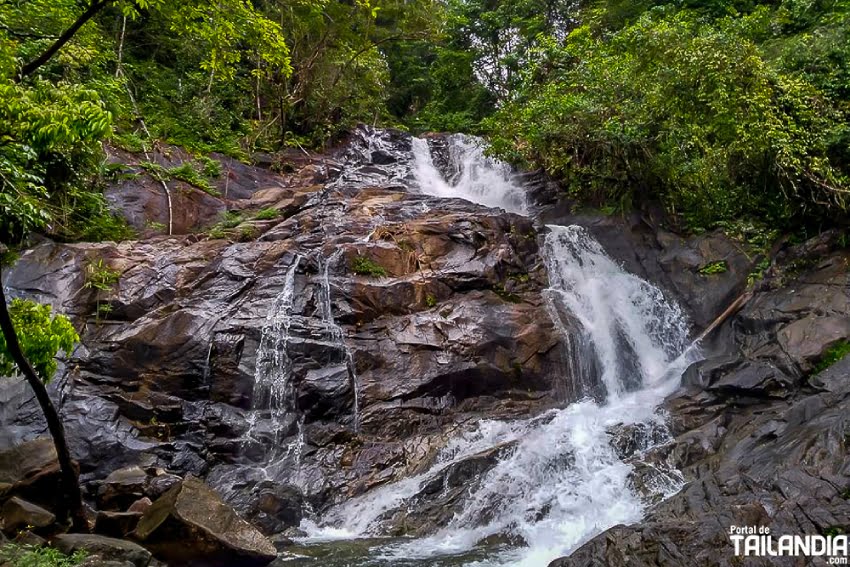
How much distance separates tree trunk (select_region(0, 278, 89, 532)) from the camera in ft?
17.6

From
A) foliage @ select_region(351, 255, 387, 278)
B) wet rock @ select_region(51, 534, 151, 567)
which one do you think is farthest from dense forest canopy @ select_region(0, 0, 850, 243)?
foliage @ select_region(351, 255, 387, 278)

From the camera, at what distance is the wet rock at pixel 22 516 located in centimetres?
622

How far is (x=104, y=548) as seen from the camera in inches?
237

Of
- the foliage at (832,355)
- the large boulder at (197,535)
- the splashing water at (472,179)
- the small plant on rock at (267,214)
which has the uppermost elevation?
the splashing water at (472,179)

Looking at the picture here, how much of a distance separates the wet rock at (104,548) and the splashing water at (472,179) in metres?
14.5

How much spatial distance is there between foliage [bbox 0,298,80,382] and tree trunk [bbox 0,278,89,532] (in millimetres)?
148

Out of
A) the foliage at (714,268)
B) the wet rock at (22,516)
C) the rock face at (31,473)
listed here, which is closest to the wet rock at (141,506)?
the rock face at (31,473)

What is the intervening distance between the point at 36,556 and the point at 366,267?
849cm

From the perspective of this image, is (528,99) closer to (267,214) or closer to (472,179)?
(472,179)

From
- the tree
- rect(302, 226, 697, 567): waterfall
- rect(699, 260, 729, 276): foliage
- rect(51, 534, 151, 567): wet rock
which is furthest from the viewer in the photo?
rect(699, 260, 729, 276): foliage

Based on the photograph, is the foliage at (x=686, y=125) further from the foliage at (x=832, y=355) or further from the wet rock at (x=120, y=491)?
the wet rock at (x=120, y=491)

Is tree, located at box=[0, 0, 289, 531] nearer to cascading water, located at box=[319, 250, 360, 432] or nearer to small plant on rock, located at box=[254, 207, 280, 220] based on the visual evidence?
cascading water, located at box=[319, 250, 360, 432]

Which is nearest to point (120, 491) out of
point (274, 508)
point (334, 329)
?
point (274, 508)

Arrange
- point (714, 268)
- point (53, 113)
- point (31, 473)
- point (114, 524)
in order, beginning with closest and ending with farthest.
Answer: point (53, 113), point (114, 524), point (31, 473), point (714, 268)
